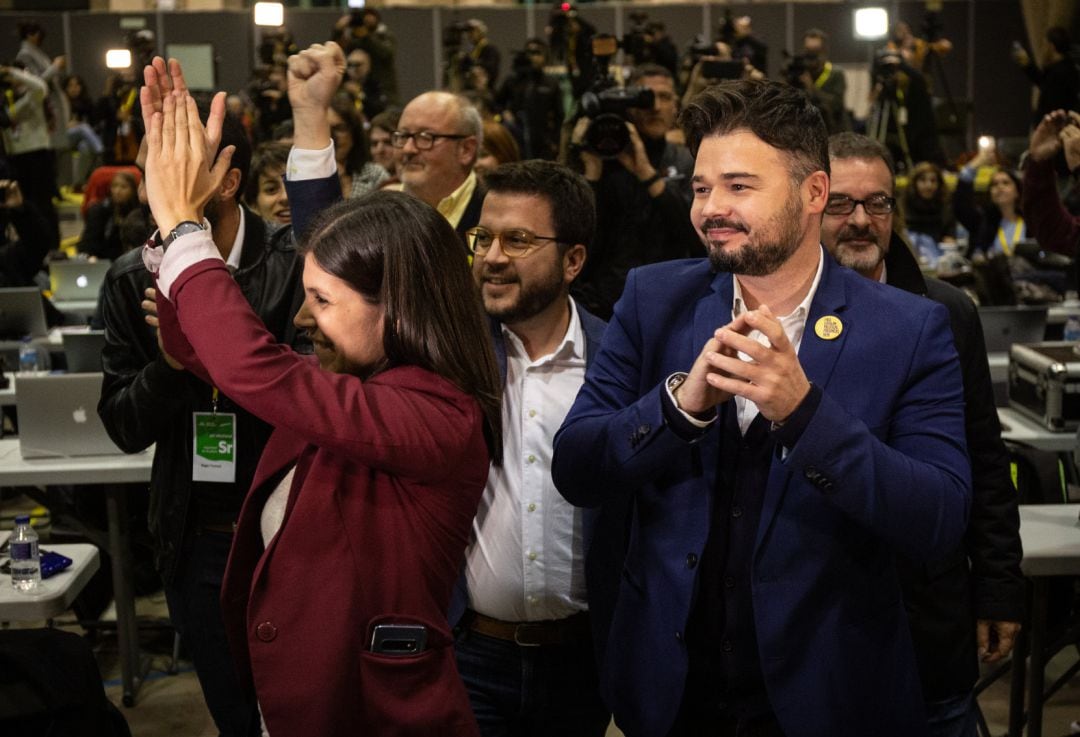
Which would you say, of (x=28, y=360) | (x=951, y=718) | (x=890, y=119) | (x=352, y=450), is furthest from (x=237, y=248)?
(x=890, y=119)

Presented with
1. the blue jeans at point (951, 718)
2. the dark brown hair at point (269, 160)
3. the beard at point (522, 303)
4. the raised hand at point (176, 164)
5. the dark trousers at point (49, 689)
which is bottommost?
the blue jeans at point (951, 718)

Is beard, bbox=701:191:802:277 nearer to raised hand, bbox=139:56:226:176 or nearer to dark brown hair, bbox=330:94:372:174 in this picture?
raised hand, bbox=139:56:226:176

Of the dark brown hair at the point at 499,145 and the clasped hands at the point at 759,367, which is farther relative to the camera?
A: the dark brown hair at the point at 499,145

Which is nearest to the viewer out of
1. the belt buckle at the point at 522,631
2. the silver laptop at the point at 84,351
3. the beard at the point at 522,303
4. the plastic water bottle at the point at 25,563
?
the belt buckle at the point at 522,631

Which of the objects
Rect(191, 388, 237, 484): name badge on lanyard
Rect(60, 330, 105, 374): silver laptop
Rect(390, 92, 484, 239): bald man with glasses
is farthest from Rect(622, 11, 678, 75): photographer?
Rect(191, 388, 237, 484): name badge on lanyard

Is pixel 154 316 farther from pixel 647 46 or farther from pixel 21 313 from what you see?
pixel 647 46

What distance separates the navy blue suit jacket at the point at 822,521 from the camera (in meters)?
1.82

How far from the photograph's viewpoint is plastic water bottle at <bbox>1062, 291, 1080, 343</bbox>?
5.37 meters

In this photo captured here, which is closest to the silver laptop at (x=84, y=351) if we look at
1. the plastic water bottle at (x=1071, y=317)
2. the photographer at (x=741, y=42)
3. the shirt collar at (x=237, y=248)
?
the shirt collar at (x=237, y=248)

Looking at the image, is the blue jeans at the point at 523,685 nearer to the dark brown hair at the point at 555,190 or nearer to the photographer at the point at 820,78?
the dark brown hair at the point at 555,190

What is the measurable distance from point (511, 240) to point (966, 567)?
1053mm

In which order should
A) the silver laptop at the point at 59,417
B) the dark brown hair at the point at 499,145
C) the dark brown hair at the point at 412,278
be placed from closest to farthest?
the dark brown hair at the point at 412,278, the silver laptop at the point at 59,417, the dark brown hair at the point at 499,145

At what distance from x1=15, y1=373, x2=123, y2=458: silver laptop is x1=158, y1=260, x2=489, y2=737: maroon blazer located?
96.9 inches

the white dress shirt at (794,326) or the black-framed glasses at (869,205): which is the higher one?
the black-framed glasses at (869,205)
